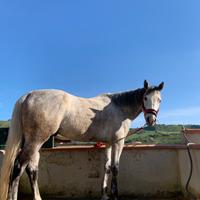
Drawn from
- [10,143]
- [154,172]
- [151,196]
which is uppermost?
[10,143]

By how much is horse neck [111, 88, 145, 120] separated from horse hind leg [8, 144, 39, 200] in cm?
189

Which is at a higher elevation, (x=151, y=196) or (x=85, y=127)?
(x=85, y=127)

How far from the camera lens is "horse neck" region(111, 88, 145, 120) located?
670 cm

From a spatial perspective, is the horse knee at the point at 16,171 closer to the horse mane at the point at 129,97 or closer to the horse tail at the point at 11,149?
the horse tail at the point at 11,149

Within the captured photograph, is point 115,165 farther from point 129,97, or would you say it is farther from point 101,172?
point 129,97

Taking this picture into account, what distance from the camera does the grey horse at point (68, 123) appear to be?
5.59m

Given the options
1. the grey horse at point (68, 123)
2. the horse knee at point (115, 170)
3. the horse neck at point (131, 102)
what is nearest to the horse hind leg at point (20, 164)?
the grey horse at point (68, 123)

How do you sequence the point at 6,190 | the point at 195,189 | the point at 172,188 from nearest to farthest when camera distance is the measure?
the point at 6,190
the point at 195,189
the point at 172,188

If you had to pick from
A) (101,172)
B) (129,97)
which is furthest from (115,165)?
(129,97)

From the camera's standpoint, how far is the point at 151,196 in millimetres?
6707

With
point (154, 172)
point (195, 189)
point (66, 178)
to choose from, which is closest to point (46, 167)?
point (66, 178)

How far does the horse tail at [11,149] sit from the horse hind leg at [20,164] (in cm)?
7

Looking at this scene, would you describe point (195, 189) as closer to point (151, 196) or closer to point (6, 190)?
point (151, 196)

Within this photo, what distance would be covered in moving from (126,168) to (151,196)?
2.22ft
